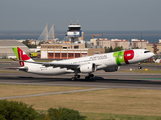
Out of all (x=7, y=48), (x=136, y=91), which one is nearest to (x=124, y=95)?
(x=136, y=91)

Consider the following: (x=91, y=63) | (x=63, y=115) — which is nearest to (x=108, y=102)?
(x=63, y=115)

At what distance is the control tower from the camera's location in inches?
7254

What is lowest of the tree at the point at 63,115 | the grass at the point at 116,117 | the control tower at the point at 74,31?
the grass at the point at 116,117

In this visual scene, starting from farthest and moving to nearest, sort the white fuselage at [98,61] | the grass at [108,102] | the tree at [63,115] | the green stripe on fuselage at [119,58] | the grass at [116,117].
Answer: the green stripe on fuselage at [119,58] → the white fuselage at [98,61] → the grass at [108,102] → the grass at [116,117] → the tree at [63,115]

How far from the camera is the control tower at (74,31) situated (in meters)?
184

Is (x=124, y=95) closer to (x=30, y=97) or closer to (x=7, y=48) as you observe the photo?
(x=30, y=97)

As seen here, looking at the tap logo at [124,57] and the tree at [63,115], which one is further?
the tap logo at [124,57]

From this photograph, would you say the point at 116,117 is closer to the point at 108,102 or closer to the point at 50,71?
the point at 108,102

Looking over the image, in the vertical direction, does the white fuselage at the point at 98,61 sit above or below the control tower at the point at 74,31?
below

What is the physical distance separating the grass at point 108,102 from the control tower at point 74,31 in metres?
147

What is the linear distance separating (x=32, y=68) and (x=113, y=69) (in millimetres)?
17892

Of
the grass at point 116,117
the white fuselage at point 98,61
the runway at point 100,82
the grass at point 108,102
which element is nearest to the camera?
the grass at point 116,117

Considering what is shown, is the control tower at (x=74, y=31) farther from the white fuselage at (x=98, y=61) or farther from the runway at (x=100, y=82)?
the white fuselage at (x=98, y=61)

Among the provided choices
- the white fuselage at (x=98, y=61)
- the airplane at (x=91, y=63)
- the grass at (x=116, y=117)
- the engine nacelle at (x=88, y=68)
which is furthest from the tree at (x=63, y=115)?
the white fuselage at (x=98, y=61)
